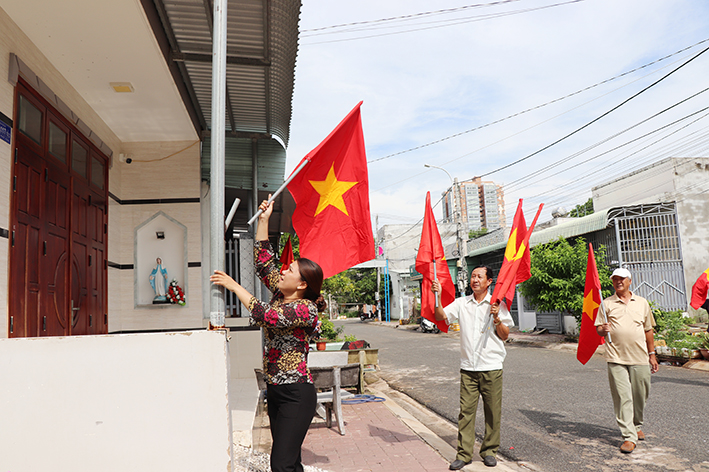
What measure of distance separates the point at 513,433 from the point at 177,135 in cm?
659

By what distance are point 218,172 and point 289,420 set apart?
1636 mm

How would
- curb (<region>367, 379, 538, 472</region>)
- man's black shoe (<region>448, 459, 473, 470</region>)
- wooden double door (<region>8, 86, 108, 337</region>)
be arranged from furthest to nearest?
wooden double door (<region>8, 86, 108, 337</region>)
curb (<region>367, 379, 538, 472</region>)
man's black shoe (<region>448, 459, 473, 470</region>)

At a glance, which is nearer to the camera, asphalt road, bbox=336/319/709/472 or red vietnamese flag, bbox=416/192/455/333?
asphalt road, bbox=336/319/709/472

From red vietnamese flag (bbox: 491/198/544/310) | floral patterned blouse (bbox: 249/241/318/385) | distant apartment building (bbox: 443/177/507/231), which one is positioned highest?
distant apartment building (bbox: 443/177/507/231)

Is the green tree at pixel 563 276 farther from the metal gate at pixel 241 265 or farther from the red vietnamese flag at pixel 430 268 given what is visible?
the red vietnamese flag at pixel 430 268

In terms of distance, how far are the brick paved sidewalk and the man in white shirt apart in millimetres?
401

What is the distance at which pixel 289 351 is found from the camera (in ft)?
11.8

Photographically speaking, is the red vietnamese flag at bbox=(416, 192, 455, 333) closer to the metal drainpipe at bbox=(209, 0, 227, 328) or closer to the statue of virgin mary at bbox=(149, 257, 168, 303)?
the metal drainpipe at bbox=(209, 0, 227, 328)

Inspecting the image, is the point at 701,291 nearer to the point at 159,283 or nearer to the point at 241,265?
the point at 241,265

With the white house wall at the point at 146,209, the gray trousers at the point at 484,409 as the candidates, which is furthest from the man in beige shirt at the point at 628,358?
the white house wall at the point at 146,209

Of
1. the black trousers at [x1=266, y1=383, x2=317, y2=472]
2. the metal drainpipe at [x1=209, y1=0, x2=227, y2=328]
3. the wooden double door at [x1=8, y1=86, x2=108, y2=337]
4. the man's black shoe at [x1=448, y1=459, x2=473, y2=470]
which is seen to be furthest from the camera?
the wooden double door at [x1=8, y1=86, x2=108, y2=337]

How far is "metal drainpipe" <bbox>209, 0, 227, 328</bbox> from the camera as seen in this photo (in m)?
3.32

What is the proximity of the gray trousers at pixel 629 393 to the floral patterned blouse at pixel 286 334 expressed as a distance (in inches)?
152

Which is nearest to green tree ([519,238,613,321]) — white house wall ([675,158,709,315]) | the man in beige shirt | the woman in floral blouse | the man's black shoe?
white house wall ([675,158,709,315])
